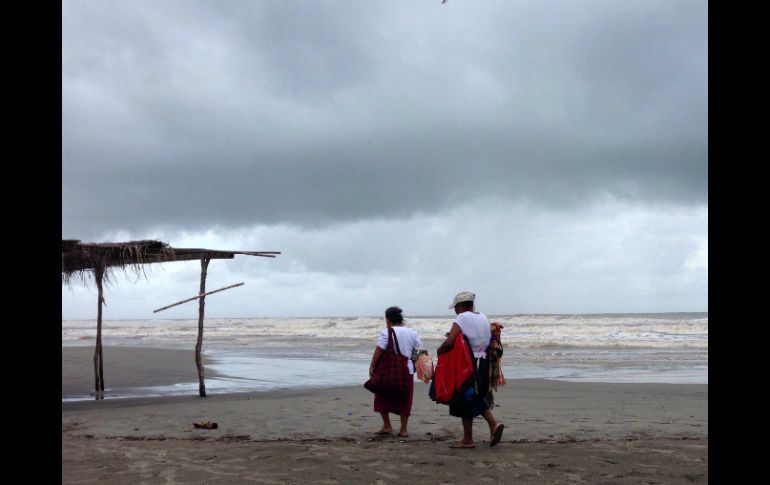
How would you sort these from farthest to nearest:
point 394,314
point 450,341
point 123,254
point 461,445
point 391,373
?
point 123,254 < point 394,314 < point 391,373 < point 461,445 < point 450,341

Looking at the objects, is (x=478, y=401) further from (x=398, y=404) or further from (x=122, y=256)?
(x=122, y=256)

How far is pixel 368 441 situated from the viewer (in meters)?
7.64

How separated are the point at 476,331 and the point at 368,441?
1944 millimetres

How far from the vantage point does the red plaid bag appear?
790 cm

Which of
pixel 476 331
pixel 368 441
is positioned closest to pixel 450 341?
pixel 476 331

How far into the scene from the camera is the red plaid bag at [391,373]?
7.90 meters

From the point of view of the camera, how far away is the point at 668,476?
5777mm

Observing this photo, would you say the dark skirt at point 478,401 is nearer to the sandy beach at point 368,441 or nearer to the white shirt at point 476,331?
the white shirt at point 476,331

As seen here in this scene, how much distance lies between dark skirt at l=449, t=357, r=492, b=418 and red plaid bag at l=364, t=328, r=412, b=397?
1.07 metres

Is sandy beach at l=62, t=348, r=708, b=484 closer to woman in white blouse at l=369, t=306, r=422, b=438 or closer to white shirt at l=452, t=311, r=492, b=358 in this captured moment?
woman in white blouse at l=369, t=306, r=422, b=438

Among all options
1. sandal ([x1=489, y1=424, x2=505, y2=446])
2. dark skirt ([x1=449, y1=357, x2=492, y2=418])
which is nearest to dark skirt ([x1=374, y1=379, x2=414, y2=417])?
dark skirt ([x1=449, y1=357, x2=492, y2=418])

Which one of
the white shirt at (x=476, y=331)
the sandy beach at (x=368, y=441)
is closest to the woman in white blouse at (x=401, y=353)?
the sandy beach at (x=368, y=441)

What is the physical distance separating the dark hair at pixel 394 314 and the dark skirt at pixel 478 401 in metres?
1.40
